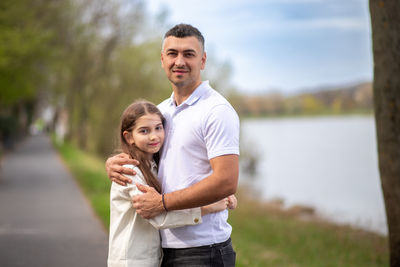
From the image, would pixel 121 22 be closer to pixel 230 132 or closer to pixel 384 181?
pixel 384 181

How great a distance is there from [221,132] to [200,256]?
0.74 m

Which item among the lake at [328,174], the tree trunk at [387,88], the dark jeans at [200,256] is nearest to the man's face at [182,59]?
the dark jeans at [200,256]

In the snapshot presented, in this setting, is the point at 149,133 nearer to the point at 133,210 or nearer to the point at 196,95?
the point at 196,95

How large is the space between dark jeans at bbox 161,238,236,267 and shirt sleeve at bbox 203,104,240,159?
57 cm

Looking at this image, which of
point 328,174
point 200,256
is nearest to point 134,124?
point 200,256

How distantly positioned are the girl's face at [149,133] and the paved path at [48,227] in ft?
13.2

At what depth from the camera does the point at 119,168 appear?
2.93m

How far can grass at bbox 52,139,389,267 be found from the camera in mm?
7930

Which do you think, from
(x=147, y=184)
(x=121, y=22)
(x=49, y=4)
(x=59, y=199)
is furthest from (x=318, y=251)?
(x=121, y=22)

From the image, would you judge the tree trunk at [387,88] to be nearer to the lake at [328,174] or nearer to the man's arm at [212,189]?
the man's arm at [212,189]

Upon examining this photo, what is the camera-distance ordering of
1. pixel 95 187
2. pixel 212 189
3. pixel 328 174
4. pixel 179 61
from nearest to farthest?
1. pixel 212 189
2. pixel 179 61
3. pixel 95 187
4. pixel 328 174

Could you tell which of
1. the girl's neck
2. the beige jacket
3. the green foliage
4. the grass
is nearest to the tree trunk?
the grass

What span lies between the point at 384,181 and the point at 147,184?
4.30 meters

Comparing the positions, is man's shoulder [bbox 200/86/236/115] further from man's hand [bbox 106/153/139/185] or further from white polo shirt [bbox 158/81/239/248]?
man's hand [bbox 106/153/139/185]
